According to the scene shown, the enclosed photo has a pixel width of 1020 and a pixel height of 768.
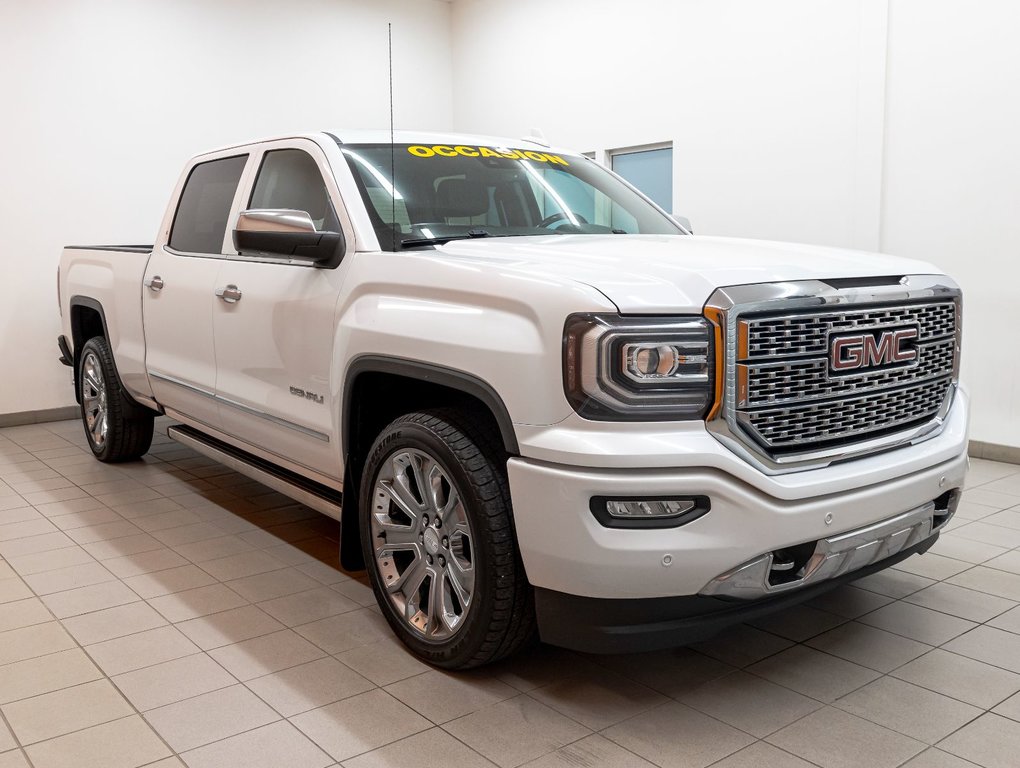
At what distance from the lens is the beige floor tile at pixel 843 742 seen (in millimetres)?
2334

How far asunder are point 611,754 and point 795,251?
1.55m

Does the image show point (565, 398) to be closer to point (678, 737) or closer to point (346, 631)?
point (678, 737)

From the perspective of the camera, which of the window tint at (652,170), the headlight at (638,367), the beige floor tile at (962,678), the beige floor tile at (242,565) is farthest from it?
the window tint at (652,170)

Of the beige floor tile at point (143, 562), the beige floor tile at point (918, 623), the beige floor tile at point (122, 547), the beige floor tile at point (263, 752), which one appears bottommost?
the beige floor tile at point (122, 547)

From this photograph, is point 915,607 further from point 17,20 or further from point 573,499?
point 17,20

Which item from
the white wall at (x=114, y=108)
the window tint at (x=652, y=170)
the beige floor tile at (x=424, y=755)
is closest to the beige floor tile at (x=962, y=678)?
the beige floor tile at (x=424, y=755)

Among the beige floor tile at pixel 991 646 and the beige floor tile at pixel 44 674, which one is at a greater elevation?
the beige floor tile at pixel 991 646

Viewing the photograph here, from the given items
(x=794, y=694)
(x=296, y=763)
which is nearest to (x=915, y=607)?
(x=794, y=694)

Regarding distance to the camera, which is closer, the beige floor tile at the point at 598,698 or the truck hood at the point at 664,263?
the truck hood at the point at 664,263

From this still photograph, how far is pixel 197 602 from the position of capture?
3498 millimetres

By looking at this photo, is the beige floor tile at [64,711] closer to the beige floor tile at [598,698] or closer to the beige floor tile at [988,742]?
the beige floor tile at [598,698]

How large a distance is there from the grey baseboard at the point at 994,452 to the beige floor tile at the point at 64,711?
16.8 feet

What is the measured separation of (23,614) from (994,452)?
530 cm

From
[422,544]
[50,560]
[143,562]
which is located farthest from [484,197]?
[50,560]
